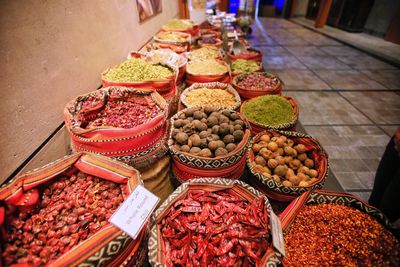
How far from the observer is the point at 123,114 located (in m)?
1.68

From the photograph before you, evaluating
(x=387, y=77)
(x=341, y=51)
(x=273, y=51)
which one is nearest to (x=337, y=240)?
(x=387, y=77)

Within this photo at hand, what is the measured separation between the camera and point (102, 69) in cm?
225

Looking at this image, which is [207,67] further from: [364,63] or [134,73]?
[364,63]

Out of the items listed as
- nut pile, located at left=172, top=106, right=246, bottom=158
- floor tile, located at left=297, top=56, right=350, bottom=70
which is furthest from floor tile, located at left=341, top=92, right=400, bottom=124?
nut pile, located at left=172, top=106, right=246, bottom=158

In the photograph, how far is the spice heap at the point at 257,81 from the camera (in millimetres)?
2666

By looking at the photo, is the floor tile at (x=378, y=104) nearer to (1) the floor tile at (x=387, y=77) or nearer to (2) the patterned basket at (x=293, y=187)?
(1) the floor tile at (x=387, y=77)

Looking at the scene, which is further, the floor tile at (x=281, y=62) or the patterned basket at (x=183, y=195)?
the floor tile at (x=281, y=62)

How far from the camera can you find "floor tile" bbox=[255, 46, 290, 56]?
638 cm

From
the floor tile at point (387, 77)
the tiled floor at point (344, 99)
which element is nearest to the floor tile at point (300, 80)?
the tiled floor at point (344, 99)

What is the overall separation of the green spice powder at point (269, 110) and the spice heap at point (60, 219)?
58.7 inches

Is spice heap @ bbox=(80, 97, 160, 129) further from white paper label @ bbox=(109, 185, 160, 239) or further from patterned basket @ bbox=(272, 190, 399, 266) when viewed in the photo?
patterned basket @ bbox=(272, 190, 399, 266)

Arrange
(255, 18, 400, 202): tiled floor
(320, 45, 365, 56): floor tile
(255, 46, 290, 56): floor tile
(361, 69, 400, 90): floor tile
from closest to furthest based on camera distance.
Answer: (255, 18, 400, 202): tiled floor, (361, 69, 400, 90): floor tile, (320, 45, 365, 56): floor tile, (255, 46, 290, 56): floor tile

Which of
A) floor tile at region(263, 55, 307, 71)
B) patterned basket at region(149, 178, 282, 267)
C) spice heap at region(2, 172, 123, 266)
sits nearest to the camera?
spice heap at region(2, 172, 123, 266)

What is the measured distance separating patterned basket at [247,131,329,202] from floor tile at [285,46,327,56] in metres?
5.22
